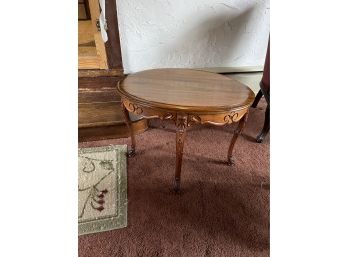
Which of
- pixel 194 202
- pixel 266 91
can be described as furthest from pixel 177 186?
pixel 266 91

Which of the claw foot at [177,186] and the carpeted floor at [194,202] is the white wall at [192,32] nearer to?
the carpeted floor at [194,202]

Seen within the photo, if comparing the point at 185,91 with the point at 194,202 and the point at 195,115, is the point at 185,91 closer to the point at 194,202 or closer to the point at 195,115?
the point at 195,115

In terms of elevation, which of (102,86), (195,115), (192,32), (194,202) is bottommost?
(194,202)

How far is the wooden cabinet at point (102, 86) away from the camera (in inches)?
55.1

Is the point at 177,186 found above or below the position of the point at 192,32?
below

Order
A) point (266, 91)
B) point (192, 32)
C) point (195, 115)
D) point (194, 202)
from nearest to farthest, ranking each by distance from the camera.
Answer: point (195, 115), point (194, 202), point (266, 91), point (192, 32)

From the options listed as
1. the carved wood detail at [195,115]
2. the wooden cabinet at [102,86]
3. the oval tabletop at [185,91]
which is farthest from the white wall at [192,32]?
the carved wood detail at [195,115]

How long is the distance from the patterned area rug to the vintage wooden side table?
286 millimetres

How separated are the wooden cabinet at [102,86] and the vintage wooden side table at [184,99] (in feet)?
1.57

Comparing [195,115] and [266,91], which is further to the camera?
[266,91]

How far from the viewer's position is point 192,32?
1543 millimetres

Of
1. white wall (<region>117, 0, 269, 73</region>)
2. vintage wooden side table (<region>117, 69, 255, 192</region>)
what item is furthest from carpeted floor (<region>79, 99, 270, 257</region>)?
white wall (<region>117, 0, 269, 73</region>)

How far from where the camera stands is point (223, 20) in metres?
1.54

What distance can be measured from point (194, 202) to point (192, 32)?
41.3 inches
